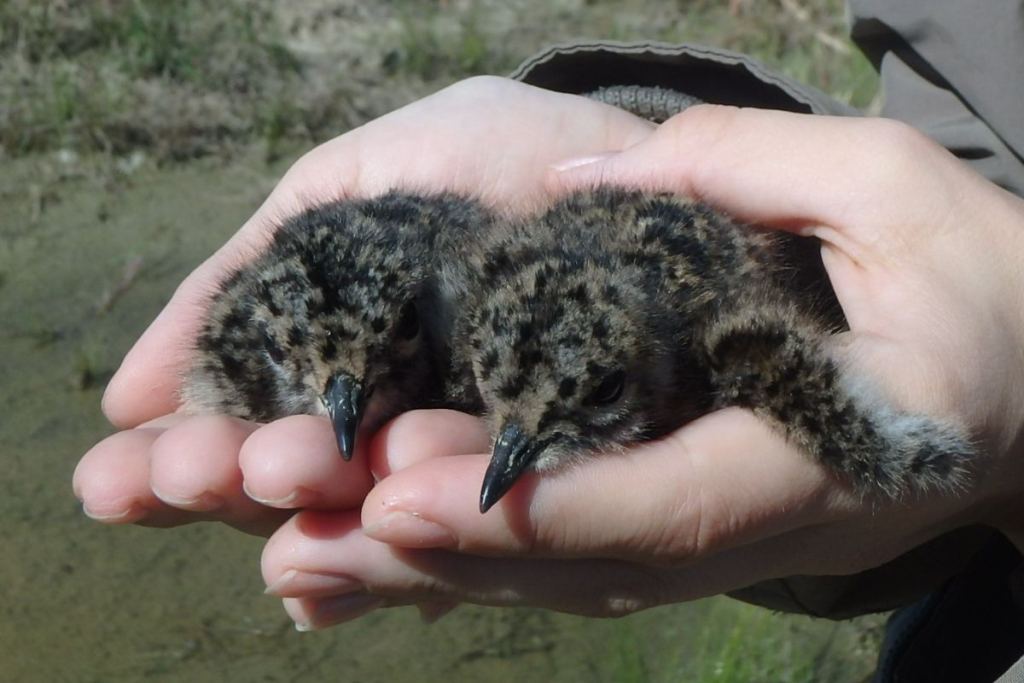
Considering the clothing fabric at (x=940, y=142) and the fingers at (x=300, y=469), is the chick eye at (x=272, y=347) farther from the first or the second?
the clothing fabric at (x=940, y=142)

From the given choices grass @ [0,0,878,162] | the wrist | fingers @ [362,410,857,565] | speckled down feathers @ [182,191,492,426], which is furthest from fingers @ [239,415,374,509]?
grass @ [0,0,878,162]

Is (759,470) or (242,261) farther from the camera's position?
(242,261)

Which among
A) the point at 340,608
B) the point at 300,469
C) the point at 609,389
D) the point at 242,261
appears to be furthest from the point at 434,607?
the point at 242,261

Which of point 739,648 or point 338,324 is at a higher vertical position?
point 338,324

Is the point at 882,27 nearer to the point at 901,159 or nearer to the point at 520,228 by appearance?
the point at 901,159

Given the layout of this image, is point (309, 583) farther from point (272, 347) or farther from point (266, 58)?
point (266, 58)

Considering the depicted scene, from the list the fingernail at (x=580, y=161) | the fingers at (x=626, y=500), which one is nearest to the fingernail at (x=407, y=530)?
the fingers at (x=626, y=500)

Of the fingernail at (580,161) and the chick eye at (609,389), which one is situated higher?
the fingernail at (580,161)
